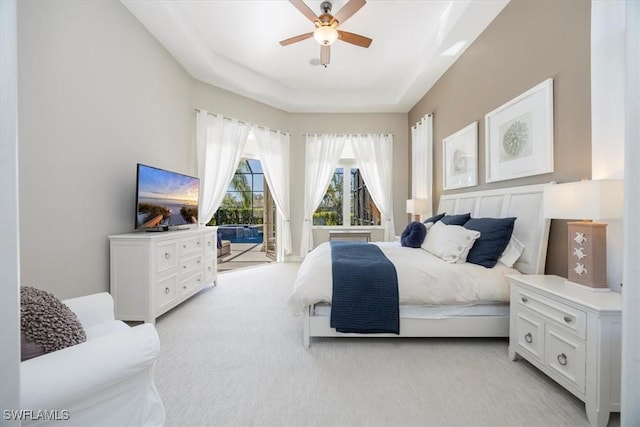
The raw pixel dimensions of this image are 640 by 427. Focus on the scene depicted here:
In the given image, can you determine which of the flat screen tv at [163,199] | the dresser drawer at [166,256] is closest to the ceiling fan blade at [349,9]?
the flat screen tv at [163,199]

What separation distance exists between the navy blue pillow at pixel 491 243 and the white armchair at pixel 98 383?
2398mm

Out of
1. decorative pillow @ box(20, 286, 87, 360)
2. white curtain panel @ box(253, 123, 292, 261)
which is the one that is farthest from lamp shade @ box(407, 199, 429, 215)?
decorative pillow @ box(20, 286, 87, 360)

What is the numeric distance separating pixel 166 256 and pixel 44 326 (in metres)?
1.88

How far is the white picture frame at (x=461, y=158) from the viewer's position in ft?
10.7

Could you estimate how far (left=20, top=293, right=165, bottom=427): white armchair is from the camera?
78 cm

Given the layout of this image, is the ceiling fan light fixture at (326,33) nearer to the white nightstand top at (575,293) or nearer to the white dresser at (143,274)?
the white dresser at (143,274)

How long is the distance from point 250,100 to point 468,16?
3.45 meters

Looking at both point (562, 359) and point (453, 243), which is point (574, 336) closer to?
point (562, 359)

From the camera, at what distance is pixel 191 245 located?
3203 mm

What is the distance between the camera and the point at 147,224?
2738mm

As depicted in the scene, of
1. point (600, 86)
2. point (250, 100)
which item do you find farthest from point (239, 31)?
point (600, 86)

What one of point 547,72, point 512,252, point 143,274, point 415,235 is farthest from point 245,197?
point 547,72

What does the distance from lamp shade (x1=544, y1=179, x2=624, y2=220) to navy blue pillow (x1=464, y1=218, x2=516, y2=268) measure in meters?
0.65

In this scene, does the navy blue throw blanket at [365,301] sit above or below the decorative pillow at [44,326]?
below
